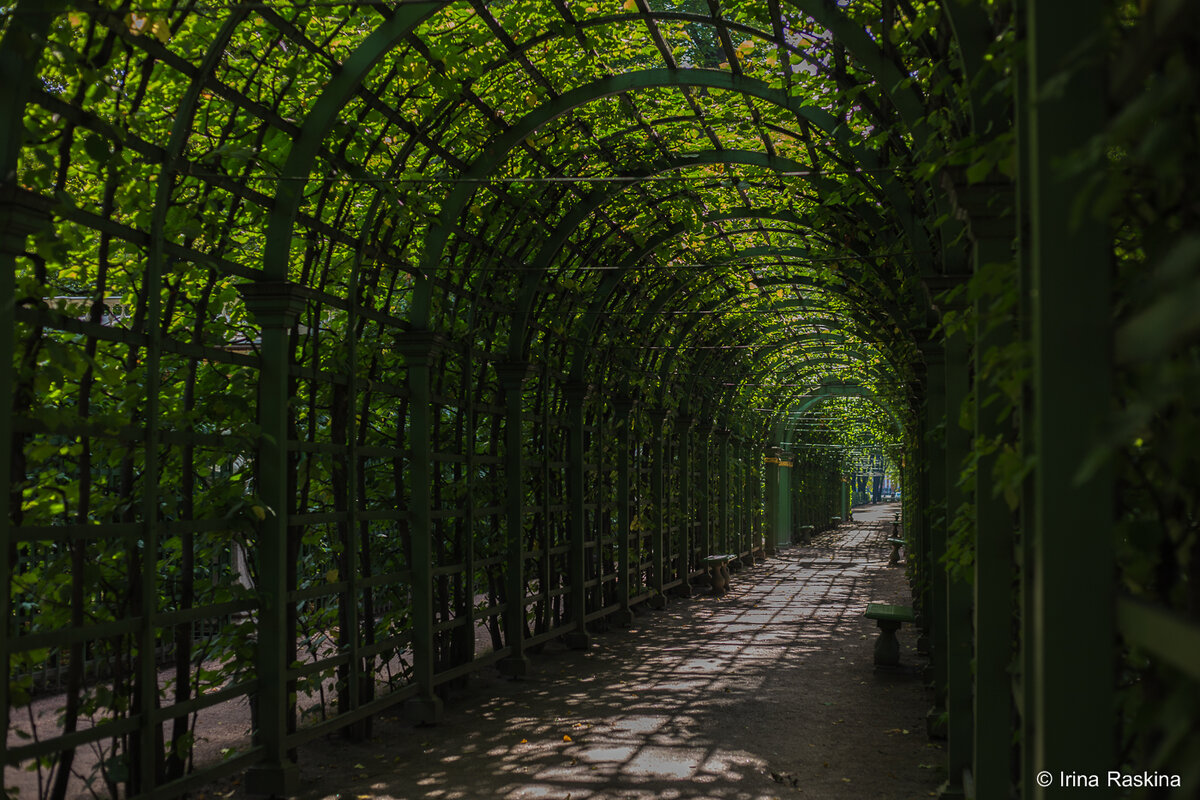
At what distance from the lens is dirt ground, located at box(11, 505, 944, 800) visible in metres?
5.71

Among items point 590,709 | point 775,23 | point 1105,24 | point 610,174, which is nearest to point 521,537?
point 590,709

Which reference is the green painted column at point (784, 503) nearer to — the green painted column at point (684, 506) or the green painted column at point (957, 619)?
the green painted column at point (684, 506)

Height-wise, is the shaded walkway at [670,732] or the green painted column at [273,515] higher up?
the green painted column at [273,515]

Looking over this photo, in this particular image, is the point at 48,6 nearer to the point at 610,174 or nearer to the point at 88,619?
the point at 88,619

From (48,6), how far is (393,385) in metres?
3.90

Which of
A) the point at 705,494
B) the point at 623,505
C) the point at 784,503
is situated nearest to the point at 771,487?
the point at 784,503

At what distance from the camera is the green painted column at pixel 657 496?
14266 mm

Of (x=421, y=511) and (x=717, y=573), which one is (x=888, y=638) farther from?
(x=717, y=573)

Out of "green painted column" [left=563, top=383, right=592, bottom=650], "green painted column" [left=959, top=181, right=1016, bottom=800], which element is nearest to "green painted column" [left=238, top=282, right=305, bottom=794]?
"green painted column" [left=959, top=181, right=1016, bottom=800]

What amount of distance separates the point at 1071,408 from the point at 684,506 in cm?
1421

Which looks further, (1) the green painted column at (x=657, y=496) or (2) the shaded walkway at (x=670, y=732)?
(1) the green painted column at (x=657, y=496)

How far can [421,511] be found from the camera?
7508mm

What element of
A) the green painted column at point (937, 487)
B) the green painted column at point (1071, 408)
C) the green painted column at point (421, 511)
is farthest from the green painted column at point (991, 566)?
the green painted column at point (421, 511)

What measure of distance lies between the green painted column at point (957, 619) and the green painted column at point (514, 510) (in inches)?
189
